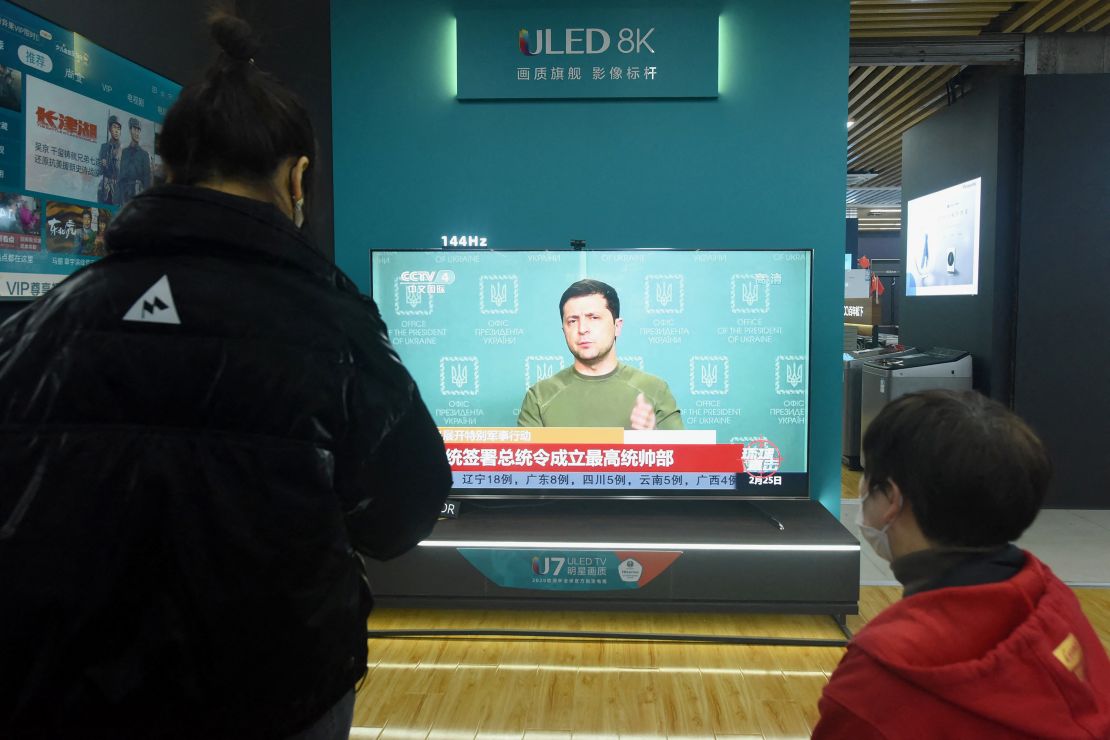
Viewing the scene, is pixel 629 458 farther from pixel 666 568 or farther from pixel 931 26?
pixel 931 26

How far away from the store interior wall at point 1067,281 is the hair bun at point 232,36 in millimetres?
4902

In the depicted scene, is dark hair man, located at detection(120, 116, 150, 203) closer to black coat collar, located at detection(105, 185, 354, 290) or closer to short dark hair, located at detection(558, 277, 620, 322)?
short dark hair, located at detection(558, 277, 620, 322)

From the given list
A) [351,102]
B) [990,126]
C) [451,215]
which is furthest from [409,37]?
[990,126]

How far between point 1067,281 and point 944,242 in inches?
36.7

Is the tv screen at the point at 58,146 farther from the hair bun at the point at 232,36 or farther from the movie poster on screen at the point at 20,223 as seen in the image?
the hair bun at the point at 232,36

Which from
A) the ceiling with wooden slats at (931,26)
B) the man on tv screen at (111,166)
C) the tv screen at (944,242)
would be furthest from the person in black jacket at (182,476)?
the tv screen at (944,242)

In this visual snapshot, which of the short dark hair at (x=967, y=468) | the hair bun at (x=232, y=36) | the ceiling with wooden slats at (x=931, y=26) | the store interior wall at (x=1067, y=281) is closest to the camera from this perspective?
the short dark hair at (x=967, y=468)

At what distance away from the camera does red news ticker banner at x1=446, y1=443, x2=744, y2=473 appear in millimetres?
2875

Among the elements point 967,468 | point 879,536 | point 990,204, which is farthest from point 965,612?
point 990,204

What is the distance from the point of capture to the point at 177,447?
817 millimetres

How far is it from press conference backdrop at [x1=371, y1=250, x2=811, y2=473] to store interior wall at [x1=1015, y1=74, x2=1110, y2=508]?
9.02 feet

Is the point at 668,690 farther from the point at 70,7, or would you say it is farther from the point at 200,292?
the point at 70,7

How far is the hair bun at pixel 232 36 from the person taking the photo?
1031 mm

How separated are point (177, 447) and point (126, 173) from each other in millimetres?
1960
